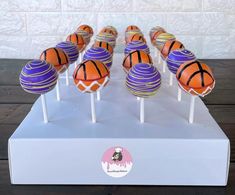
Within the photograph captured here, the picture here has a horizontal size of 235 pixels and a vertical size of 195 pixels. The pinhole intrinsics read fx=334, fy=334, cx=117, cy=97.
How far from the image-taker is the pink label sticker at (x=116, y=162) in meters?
0.46

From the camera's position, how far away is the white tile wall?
106cm

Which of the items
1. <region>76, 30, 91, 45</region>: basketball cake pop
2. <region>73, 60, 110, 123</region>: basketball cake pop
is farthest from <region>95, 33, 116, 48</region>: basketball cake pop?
<region>73, 60, 110, 123</region>: basketball cake pop

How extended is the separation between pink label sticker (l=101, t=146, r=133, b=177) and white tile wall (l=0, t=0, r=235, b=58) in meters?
0.68

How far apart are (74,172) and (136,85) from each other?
149 mm

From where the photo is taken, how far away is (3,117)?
651 millimetres

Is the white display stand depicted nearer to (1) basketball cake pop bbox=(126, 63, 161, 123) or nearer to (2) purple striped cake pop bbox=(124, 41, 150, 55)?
(1) basketball cake pop bbox=(126, 63, 161, 123)

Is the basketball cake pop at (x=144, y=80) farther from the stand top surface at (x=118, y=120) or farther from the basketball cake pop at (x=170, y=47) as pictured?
the basketball cake pop at (x=170, y=47)

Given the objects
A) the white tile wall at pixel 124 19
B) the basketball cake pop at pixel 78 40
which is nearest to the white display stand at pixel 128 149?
the basketball cake pop at pixel 78 40

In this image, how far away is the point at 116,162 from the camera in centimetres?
46

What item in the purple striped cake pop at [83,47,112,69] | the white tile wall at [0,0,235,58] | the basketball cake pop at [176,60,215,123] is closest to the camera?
the basketball cake pop at [176,60,215,123]

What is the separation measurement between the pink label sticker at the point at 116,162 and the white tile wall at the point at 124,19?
685 mm

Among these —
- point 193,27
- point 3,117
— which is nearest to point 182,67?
point 3,117

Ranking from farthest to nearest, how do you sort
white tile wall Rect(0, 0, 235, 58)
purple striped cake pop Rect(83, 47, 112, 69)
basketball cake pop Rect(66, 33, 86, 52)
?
white tile wall Rect(0, 0, 235, 58) → basketball cake pop Rect(66, 33, 86, 52) → purple striped cake pop Rect(83, 47, 112, 69)

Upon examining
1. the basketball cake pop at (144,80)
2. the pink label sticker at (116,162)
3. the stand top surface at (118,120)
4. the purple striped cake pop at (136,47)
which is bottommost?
the pink label sticker at (116,162)
